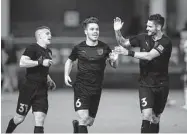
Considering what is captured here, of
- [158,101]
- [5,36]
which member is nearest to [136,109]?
[158,101]

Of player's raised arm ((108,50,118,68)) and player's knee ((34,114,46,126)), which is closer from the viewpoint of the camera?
player's knee ((34,114,46,126))

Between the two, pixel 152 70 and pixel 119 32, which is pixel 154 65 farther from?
pixel 119 32

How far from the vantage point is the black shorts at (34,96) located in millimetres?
7820

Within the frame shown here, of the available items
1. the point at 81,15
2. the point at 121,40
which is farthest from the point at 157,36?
the point at 81,15

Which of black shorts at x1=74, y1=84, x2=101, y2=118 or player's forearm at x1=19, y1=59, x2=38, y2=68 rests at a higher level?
player's forearm at x1=19, y1=59, x2=38, y2=68

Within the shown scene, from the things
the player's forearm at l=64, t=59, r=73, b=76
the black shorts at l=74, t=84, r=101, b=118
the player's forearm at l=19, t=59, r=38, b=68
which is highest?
the player's forearm at l=19, t=59, r=38, b=68

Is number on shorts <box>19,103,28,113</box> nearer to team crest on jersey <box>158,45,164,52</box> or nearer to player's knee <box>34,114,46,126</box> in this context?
player's knee <box>34,114,46,126</box>

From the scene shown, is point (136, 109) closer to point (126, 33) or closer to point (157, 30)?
point (157, 30)

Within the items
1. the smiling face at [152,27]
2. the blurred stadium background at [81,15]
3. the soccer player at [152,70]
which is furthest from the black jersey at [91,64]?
the blurred stadium background at [81,15]

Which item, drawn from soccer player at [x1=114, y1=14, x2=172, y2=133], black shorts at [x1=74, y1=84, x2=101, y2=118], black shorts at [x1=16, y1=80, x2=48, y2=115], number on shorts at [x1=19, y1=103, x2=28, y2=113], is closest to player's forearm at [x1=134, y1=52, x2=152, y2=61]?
soccer player at [x1=114, y1=14, x2=172, y2=133]

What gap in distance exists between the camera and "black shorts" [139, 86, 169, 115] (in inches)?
311

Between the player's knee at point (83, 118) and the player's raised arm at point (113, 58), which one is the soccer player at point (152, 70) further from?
the player's knee at point (83, 118)

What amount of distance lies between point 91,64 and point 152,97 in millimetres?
1012

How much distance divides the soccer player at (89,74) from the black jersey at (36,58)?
13.6 inches
